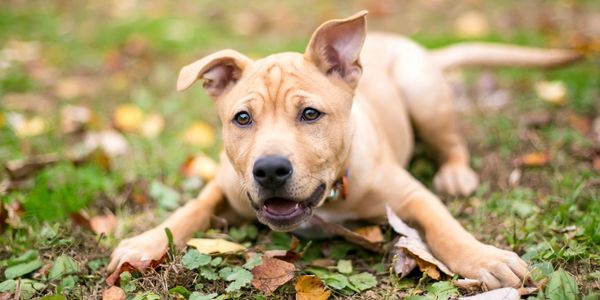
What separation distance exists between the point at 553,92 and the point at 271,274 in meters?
3.92

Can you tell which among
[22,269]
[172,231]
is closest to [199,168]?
[172,231]

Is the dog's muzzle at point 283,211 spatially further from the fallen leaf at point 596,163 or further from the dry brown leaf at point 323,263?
the fallen leaf at point 596,163

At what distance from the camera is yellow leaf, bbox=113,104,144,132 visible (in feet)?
19.4

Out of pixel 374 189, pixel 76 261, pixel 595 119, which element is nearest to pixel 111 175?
pixel 76 261

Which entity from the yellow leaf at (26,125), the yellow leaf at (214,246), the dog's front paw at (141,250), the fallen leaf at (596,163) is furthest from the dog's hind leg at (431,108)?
the yellow leaf at (26,125)

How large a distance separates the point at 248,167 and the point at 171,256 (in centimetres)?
75

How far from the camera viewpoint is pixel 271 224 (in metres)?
3.39

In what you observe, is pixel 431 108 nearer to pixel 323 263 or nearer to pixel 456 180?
pixel 456 180

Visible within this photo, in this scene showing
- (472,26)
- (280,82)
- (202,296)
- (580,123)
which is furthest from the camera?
Answer: (472,26)

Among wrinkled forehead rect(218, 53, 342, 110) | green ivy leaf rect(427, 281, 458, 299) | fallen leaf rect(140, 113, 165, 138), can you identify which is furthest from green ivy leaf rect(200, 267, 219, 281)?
fallen leaf rect(140, 113, 165, 138)

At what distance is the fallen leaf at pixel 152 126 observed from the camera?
229 inches

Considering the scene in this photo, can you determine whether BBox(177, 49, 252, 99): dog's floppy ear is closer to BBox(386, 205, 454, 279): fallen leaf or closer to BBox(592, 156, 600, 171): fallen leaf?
BBox(386, 205, 454, 279): fallen leaf

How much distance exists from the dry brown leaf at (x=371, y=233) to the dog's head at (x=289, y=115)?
0.43 metres

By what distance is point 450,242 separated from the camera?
3.51 meters
